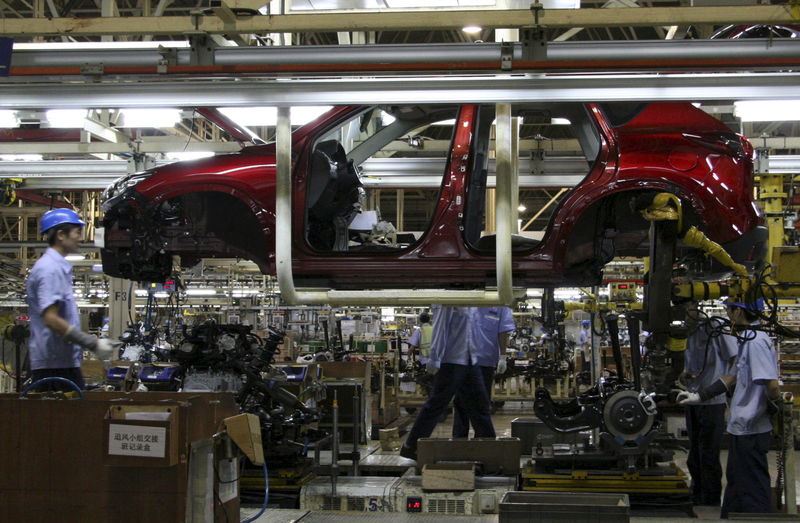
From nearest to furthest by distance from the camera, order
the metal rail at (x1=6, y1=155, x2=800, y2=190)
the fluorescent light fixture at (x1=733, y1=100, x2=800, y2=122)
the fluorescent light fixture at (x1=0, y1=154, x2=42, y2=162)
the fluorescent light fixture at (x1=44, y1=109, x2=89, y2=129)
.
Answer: the fluorescent light fixture at (x1=733, y1=100, x2=800, y2=122) → the fluorescent light fixture at (x1=44, y1=109, x2=89, y2=129) → the metal rail at (x1=6, y1=155, x2=800, y2=190) → the fluorescent light fixture at (x1=0, y1=154, x2=42, y2=162)

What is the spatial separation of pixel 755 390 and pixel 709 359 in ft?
3.48

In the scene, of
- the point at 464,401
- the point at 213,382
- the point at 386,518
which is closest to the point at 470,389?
the point at 464,401

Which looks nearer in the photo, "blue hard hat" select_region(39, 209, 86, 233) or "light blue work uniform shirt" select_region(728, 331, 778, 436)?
"blue hard hat" select_region(39, 209, 86, 233)

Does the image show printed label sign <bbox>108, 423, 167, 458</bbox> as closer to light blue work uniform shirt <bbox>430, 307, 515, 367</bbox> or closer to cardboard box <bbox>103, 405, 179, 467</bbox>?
cardboard box <bbox>103, 405, 179, 467</bbox>

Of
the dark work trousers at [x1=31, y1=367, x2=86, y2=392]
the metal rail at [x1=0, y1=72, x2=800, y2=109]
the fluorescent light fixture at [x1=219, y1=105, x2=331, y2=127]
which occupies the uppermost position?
the fluorescent light fixture at [x1=219, y1=105, x2=331, y2=127]

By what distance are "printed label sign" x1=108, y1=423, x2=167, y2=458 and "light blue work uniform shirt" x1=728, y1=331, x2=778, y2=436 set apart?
416 cm

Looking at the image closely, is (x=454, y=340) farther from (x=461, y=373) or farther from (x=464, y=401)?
(x=464, y=401)

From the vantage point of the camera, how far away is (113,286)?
13.2 m

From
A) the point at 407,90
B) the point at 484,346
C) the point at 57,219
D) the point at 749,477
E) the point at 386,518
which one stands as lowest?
the point at 749,477

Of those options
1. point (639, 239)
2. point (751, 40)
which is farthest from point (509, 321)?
point (751, 40)

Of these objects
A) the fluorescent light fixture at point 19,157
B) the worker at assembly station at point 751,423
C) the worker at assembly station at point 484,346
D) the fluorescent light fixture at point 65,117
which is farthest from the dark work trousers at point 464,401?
the fluorescent light fixture at point 19,157

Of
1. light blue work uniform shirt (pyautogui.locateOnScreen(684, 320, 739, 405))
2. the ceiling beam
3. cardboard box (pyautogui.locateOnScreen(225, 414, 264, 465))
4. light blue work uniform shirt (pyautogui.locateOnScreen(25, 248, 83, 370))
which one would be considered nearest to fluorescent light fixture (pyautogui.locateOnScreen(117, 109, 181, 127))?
the ceiling beam

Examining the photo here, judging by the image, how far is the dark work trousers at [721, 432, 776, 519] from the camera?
5.52 metres

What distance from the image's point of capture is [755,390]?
5.69m
